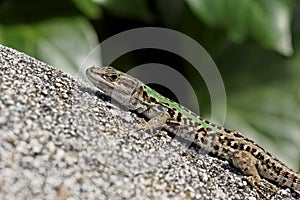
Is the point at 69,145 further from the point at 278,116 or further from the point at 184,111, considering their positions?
the point at 278,116

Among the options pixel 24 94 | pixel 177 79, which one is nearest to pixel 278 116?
pixel 177 79

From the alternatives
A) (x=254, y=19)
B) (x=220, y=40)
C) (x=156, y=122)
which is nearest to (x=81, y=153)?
(x=156, y=122)

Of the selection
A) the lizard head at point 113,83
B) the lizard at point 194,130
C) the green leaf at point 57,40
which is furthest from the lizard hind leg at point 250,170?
the green leaf at point 57,40

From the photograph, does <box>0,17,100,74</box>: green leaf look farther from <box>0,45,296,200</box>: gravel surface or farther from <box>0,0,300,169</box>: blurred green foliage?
<box>0,45,296,200</box>: gravel surface

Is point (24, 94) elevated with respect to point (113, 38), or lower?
lower

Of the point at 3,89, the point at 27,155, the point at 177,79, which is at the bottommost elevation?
the point at 27,155

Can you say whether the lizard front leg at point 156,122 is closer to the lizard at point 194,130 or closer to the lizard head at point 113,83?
the lizard at point 194,130
